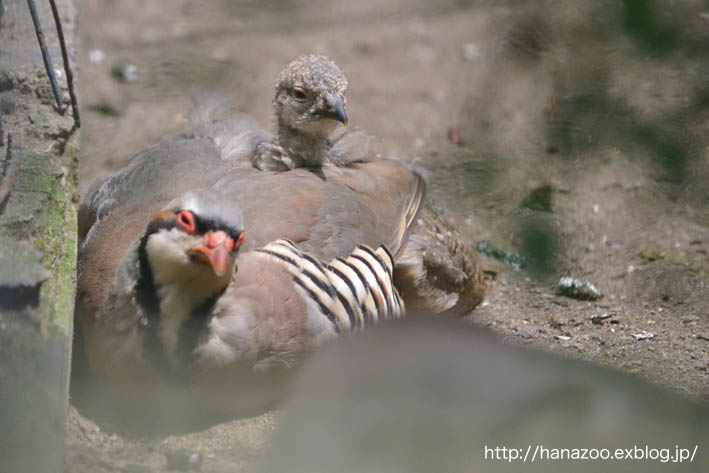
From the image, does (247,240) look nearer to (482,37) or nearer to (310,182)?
(310,182)

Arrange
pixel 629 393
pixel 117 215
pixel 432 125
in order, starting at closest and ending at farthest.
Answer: pixel 629 393 → pixel 117 215 → pixel 432 125

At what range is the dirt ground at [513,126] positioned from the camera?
340 centimetres

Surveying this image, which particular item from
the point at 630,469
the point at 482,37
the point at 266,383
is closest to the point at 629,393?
the point at 630,469

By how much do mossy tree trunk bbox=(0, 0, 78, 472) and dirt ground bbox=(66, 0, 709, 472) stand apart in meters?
0.28

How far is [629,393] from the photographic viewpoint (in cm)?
258

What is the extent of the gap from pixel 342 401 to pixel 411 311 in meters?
1.38

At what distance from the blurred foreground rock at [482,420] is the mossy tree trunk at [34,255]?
74 centimetres

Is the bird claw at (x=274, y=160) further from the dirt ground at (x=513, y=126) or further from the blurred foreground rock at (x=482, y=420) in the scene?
the blurred foreground rock at (x=482, y=420)

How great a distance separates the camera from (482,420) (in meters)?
2.45

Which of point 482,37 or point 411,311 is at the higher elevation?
point 482,37

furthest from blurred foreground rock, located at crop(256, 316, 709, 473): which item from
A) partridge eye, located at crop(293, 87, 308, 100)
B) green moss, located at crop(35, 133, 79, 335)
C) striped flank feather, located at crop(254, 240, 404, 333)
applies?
partridge eye, located at crop(293, 87, 308, 100)

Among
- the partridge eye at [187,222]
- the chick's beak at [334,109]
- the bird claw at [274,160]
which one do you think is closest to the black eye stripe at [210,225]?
the partridge eye at [187,222]

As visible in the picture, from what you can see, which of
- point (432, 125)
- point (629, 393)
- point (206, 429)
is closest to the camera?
point (629, 393)

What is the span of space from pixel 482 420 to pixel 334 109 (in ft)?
6.28
